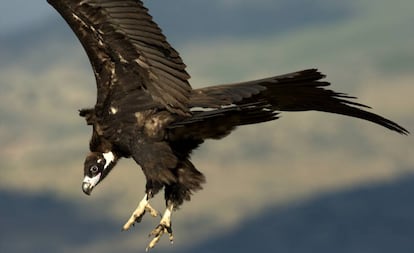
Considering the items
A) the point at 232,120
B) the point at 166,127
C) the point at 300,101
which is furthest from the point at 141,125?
the point at 300,101

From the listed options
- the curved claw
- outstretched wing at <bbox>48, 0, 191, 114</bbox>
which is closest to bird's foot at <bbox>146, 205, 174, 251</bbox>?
the curved claw

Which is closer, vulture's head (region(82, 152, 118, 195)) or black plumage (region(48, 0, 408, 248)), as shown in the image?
black plumage (region(48, 0, 408, 248))

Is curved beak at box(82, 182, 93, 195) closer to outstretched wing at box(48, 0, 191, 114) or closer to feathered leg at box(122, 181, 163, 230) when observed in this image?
feathered leg at box(122, 181, 163, 230)

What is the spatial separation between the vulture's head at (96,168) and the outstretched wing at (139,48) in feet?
2.76

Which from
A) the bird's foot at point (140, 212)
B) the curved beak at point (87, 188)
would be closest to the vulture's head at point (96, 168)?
the curved beak at point (87, 188)

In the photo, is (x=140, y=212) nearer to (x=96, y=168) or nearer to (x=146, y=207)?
(x=146, y=207)

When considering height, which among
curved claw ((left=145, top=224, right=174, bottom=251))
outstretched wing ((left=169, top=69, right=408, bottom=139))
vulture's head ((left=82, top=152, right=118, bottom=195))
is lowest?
curved claw ((left=145, top=224, right=174, bottom=251))

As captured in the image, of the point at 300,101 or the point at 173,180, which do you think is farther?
the point at 300,101

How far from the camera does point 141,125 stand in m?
12.8

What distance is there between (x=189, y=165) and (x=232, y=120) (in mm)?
755

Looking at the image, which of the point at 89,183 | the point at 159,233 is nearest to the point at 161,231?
the point at 159,233

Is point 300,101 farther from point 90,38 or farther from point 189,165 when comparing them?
point 90,38

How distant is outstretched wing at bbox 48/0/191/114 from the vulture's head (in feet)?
2.76

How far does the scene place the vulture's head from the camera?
13.2m
